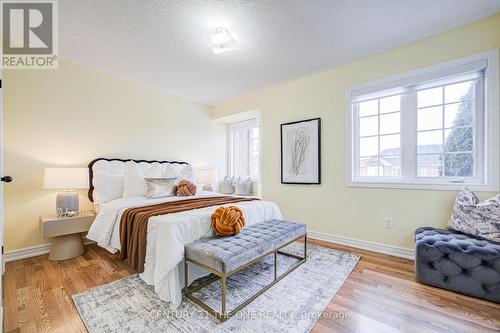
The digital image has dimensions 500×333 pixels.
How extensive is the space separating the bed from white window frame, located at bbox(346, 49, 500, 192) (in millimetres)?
1405

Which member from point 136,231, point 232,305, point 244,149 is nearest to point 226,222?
point 232,305

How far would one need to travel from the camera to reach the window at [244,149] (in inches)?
183

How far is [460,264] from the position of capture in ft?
5.95

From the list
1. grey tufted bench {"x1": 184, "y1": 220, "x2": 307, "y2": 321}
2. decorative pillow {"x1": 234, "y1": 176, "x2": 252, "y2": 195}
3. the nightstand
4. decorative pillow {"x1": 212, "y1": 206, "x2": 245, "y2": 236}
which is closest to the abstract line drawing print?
decorative pillow {"x1": 234, "y1": 176, "x2": 252, "y2": 195}

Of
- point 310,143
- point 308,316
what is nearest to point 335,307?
point 308,316

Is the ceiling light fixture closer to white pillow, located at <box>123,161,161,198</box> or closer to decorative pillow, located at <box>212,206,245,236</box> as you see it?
decorative pillow, located at <box>212,206,245,236</box>

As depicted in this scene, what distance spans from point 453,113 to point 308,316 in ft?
8.58

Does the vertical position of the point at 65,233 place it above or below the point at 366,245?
above

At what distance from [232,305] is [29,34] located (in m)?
3.49

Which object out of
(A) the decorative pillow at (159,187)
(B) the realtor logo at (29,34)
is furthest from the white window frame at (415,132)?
→ (B) the realtor logo at (29,34)

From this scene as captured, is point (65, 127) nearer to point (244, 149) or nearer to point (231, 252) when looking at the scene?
point (231, 252)

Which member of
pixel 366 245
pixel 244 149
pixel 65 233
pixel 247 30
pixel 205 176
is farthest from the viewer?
pixel 244 149

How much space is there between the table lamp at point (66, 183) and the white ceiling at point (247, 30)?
1.51 m

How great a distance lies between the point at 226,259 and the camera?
5.10 ft
